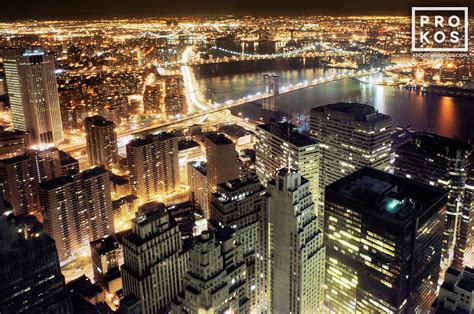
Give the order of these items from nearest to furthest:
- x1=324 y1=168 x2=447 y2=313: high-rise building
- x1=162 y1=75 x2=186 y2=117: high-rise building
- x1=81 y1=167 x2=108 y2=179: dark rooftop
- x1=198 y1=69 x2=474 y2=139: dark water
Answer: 1. x1=324 y1=168 x2=447 y2=313: high-rise building
2. x1=81 y1=167 x2=108 y2=179: dark rooftop
3. x1=198 y1=69 x2=474 y2=139: dark water
4. x1=162 y1=75 x2=186 y2=117: high-rise building

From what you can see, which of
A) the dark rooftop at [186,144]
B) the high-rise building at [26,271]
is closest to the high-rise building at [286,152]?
the dark rooftop at [186,144]

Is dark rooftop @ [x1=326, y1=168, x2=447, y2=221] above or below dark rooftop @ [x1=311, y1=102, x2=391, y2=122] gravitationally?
below

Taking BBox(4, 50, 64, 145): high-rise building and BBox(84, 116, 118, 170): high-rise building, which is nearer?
BBox(84, 116, 118, 170): high-rise building

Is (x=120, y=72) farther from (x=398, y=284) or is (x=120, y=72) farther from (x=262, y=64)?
(x=398, y=284)

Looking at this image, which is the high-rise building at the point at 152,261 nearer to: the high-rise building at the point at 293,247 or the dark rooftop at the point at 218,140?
the high-rise building at the point at 293,247

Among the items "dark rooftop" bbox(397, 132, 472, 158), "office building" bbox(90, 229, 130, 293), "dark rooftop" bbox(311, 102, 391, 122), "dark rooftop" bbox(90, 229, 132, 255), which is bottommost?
"office building" bbox(90, 229, 130, 293)

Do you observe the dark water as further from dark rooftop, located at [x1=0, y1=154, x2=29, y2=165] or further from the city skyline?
dark rooftop, located at [x1=0, y1=154, x2=29, y2=165]

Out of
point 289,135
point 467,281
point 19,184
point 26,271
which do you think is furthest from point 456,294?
point 19,184

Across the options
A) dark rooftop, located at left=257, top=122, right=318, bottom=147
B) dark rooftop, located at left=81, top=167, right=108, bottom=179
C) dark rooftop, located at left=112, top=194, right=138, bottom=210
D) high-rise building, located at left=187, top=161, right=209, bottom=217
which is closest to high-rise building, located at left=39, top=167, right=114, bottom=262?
dark rooftop, located at left=81, top=167, right=108, bottom=179
